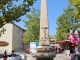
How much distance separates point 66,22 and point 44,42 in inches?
1257

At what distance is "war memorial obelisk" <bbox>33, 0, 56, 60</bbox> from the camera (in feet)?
40.6

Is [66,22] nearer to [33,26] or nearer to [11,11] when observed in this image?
[33,26]

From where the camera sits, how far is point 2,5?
1178 cm

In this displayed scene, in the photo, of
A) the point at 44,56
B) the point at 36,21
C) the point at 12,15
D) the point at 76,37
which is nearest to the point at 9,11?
the point at 12,15

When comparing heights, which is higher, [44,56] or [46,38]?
[46,38]

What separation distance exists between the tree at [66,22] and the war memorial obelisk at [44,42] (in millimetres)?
26647

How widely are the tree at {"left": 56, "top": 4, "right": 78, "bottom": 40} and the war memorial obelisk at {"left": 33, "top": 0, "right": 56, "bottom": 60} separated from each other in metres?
26.6

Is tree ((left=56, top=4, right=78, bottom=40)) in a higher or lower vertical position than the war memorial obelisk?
higher

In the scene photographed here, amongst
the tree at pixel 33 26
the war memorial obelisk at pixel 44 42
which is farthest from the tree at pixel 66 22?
the war memorial obelisk at pixel 44 42

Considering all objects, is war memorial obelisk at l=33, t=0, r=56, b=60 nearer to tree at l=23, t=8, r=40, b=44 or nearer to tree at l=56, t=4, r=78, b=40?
tree at l=56, t=4, r=78, b=40

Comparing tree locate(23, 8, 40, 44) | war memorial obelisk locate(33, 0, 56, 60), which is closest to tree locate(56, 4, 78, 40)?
tree locate(23, 8, 40, 44)

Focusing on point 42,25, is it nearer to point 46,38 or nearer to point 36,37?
point 46,38

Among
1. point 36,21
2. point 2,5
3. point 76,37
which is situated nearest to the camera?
point 2,5

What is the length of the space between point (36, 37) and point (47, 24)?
3865 cm
